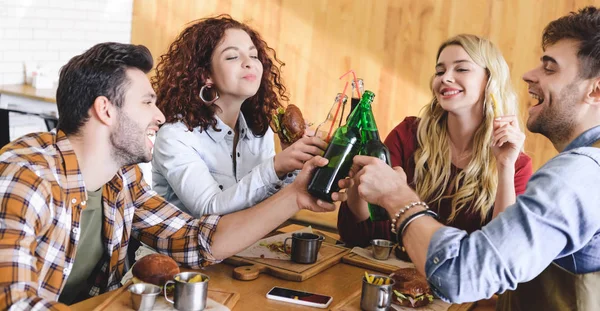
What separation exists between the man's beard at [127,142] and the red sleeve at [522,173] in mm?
1451

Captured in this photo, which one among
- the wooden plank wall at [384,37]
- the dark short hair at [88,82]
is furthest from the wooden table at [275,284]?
the wooden plank wall at [384,37]

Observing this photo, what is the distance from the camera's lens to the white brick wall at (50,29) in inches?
187

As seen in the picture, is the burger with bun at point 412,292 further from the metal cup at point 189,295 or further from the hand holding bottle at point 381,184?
the metal cup at point 189,295

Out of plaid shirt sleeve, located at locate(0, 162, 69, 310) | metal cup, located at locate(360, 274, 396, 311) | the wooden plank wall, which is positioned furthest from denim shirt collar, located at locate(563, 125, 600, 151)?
the wooden plank wall

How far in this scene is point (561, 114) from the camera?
174 centimetres

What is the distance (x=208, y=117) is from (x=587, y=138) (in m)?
1.45

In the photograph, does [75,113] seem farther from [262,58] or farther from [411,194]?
[262,58]

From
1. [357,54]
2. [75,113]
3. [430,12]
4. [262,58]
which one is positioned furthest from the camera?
[357,54]

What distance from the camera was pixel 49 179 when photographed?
1.64 meters

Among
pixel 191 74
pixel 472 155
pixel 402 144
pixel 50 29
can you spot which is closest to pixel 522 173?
pixel 472 155

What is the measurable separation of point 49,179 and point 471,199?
5.18ft

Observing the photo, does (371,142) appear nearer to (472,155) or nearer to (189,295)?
(189,295)

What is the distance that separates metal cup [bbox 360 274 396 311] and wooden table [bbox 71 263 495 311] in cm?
9

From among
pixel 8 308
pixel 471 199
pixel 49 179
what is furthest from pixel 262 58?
pixel 8 308
